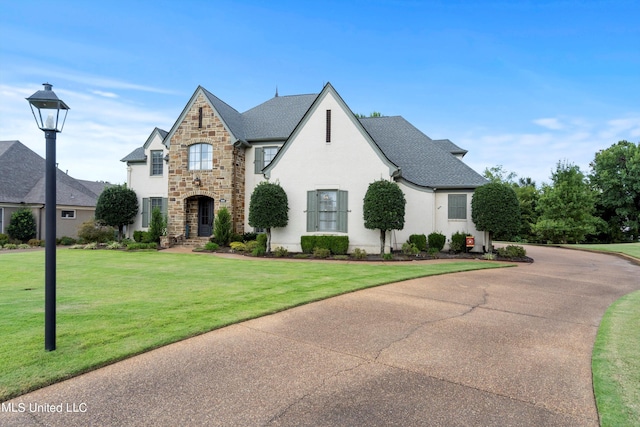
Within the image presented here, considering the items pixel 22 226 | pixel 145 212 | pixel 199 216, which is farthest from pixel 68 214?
pixel 199 216

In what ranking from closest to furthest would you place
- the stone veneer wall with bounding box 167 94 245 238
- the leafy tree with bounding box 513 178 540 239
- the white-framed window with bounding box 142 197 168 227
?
the stone veneer wall with bounding box 167 94 245 238
the white-framed window with bounding box 142 197 168 227
the leafy tree with bounding box 513 178 540 239

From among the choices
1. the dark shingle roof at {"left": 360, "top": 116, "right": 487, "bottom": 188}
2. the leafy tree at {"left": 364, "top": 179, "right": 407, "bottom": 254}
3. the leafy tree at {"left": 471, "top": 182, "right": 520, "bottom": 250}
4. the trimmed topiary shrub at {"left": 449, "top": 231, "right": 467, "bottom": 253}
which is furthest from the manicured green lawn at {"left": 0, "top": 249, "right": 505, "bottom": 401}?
the dark shingle roof at {"left": 360, "top": 116, "right": 487, "bottom": 188}

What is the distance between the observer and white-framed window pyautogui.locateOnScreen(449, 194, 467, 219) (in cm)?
1658

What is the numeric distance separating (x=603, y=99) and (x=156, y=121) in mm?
26639

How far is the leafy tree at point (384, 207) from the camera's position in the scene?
45.5 feet

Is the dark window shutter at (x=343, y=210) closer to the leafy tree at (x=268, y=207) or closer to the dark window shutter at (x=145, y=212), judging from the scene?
the leafy tree at (x=268, y=207)

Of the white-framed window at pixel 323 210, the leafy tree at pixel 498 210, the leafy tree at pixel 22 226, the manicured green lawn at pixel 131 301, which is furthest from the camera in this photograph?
the leafy tree at pixel 22 226

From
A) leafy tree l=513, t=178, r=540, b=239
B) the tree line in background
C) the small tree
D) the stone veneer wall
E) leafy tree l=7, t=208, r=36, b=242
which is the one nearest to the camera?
the small tree

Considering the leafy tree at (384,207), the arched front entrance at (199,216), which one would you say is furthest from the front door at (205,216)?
the leafy tree at (384,207)

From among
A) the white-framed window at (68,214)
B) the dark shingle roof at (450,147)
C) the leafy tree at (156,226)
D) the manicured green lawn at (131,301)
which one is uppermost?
the dark shingle roof at (450,147)

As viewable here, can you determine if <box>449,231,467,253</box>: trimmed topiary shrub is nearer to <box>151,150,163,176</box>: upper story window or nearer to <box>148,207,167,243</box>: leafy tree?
<box>148,207,167,243</box>: leafy tree

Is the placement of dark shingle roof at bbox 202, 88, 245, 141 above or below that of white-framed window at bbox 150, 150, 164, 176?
above

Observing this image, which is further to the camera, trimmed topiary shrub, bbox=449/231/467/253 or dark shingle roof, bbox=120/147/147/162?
dark shingle roof, bbox=120/147/147/162

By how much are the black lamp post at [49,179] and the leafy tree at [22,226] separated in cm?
2270
